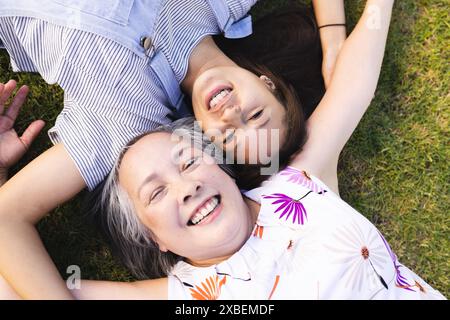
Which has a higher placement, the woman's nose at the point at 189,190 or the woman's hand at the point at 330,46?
the woman's hand at the point at 330,46

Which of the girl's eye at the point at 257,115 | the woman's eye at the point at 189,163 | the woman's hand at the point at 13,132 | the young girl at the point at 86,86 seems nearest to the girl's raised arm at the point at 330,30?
the young girl at the point at 86,86

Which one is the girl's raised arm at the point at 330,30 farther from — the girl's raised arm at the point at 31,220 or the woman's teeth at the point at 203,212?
the girl's raised arm at the point at 31,220

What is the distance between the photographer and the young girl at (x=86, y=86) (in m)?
1.55

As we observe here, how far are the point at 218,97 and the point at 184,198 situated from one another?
35cm

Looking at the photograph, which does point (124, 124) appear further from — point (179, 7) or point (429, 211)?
point (429, 211)

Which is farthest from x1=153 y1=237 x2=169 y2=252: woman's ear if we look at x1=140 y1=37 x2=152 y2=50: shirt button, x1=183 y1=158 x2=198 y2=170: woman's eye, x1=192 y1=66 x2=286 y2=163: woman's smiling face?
x1=140 y1=37 x2=152 y2=50: shirt button

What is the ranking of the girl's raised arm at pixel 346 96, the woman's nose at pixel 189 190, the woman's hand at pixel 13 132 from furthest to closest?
the woman's hand at pixel 13 132 < the girl's raised arm at pixel 346 96 < the woman's nose at pixel 189 190

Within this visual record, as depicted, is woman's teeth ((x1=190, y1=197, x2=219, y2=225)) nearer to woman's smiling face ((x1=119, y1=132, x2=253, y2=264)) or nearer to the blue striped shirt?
woman's smiling face ((x1=119, y1=132, x2=253, y2=264))

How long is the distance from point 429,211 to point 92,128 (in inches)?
50.3

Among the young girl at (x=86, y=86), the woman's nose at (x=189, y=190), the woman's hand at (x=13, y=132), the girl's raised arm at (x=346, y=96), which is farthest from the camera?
the woman's hand at (x=13, y=132)

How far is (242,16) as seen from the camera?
6.19ft

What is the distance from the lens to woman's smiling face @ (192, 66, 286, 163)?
5.19 feet

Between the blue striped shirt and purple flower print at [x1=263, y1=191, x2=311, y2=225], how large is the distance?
49 cm

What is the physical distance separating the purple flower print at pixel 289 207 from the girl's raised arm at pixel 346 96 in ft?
0.42
